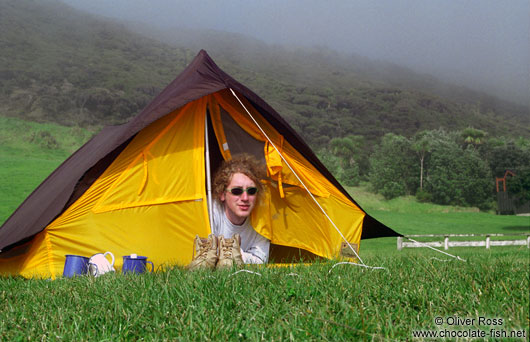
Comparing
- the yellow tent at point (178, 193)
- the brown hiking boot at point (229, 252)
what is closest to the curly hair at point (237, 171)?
the yellow tent at point (178, 193)

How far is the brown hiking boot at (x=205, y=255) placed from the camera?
3.99m

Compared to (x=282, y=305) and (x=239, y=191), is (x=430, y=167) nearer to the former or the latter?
(x=239, y=191)

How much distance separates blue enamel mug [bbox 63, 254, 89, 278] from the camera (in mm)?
3945

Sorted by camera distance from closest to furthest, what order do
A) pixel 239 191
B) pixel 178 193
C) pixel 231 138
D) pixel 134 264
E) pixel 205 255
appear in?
pixel 134 264, pixel 205 255, pixel 239 191, pixel 178 193, pixel 231 138

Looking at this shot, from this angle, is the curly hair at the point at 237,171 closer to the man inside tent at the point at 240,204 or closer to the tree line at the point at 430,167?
the man inside tent at the point at 240,204

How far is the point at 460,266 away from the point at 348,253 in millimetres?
1872

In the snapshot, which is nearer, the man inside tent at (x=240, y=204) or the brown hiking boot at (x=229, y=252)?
the brown hiking boot at (x=229, y=252)

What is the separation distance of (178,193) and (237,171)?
27.7 inches

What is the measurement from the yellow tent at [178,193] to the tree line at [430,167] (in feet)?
87.1

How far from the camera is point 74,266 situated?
3957 mm

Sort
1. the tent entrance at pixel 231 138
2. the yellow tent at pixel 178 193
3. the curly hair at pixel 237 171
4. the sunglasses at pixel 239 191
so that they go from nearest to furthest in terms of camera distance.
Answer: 1. the yellow tent at pixel 178 193
2. the sunglasses at pixel 239 191
3. the curly hair at pixel 237 171
4. the tent entrance at pixel 231 138

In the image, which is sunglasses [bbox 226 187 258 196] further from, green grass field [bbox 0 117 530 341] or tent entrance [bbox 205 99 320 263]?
green grass field [bbox 0 117 530 341]

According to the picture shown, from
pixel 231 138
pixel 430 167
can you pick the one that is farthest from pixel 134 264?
pixel 430 167

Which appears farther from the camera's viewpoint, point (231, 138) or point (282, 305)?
point (231, 138)
